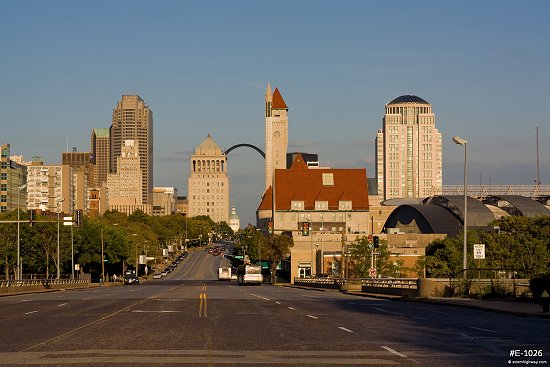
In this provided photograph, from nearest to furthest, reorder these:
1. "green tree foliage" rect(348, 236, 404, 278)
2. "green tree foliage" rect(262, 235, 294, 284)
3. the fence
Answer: the fence, "green tree foliage" rect(348, 236, 404, 278), "green tree foliage" rect(262, 235, 294, 284)

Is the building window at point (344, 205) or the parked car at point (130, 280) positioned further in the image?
the building window at point (344, 205)

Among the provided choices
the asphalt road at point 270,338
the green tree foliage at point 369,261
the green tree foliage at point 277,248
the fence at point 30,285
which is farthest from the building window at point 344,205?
the asphalt road at point 270,338

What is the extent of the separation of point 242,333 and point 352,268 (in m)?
88.3

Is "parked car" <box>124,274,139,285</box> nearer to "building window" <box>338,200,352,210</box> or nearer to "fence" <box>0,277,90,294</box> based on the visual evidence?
"fence" <box>0,277,90,294</box>

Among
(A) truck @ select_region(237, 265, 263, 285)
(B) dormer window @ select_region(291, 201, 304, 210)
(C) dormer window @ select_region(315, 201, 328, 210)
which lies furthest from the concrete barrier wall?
(C) dormer window @ select_region(315, 201, 328, 210)

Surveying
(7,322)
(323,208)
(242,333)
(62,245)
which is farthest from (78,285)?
(323,208)

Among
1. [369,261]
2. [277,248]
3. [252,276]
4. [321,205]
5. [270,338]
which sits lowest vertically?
[252,276]

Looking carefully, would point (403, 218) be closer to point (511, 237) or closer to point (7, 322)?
point (511, 237)

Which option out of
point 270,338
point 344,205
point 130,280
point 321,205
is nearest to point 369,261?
point 130,280

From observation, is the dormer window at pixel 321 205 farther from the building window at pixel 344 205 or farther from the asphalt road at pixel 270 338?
the asphalt road at pixel 270 338

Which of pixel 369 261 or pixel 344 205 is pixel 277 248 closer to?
pixel 369 261

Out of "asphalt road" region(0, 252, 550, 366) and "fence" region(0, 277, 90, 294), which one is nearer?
"asphalt road" region(0, 252, 550, 366)

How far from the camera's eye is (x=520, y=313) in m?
32.5


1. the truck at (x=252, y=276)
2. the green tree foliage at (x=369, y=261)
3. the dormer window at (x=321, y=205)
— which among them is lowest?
the truck at (x=252, y=276)
